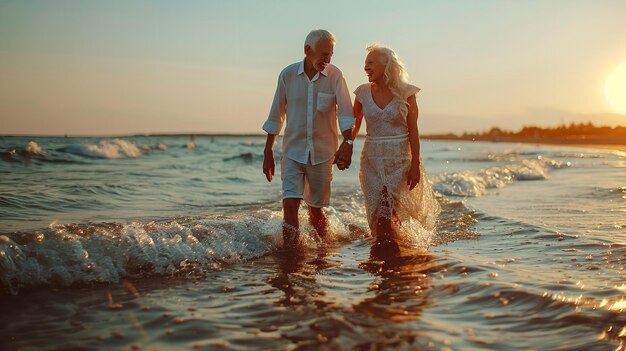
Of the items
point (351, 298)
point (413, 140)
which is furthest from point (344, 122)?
point (351, 298)

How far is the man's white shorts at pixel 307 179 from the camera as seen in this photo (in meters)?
6.28

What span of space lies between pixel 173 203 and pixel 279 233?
4778 mm

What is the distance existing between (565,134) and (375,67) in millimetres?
54175

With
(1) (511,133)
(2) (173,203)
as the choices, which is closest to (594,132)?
(1) (511,133)

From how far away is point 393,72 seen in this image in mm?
6215

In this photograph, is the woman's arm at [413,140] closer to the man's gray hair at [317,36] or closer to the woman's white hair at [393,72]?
the woman's white hair at [393,72]

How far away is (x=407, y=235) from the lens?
6703 millimetres

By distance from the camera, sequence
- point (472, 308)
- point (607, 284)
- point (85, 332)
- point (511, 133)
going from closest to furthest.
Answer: point (85, 332) → point (472, 308) → point (607, 284) → point (511, 133)

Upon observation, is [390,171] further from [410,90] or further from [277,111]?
[277,111]

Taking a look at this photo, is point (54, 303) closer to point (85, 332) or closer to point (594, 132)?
point (85, 332)

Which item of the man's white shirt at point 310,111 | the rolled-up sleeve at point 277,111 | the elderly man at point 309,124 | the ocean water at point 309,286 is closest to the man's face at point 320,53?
the elderly man at point 309,124

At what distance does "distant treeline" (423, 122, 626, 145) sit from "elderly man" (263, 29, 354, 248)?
37936 mm

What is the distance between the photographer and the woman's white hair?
6191mm

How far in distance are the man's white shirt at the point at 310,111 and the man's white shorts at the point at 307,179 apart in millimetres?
89
